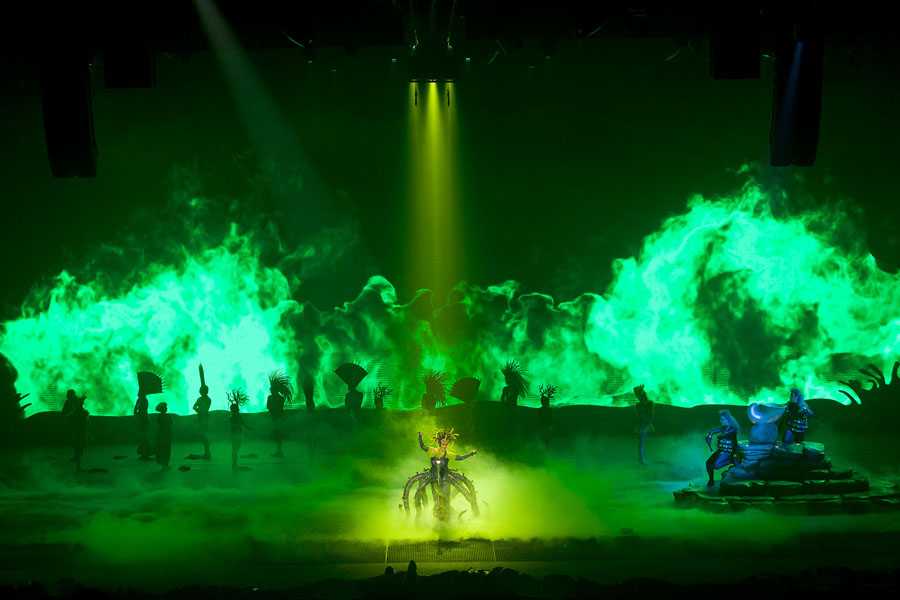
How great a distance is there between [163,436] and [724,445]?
6.42m

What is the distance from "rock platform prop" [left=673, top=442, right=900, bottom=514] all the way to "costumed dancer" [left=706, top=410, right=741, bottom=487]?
0.11m

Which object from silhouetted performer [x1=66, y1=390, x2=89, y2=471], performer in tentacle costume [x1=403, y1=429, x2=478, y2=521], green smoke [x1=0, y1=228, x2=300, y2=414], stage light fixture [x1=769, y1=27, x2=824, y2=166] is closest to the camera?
stage light fixture [x1=769, y1=27, x2=824, y2=166]

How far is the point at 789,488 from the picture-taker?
36.0ft

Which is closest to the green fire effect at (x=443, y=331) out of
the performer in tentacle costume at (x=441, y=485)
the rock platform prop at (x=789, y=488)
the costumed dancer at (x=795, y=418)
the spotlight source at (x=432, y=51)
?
the costumed dancer at (x=795, y=418)

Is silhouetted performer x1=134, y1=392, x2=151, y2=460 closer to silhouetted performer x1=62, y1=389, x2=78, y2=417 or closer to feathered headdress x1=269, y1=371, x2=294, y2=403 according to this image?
silhouetted performer x1=62, y1=389, x2=78, y2=417

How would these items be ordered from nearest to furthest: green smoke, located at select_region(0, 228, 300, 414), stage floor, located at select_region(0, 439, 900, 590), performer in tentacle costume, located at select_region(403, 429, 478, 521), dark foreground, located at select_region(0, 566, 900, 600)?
1. dark foreground, located at select_region(0, 566, 900, 600)
2. stage floor, located at select_region(0, 439, 900, 590)
3. performer in tentacle costume, located at select_region(403, 429, 478, 521)
4. green smoke, located at select_region(0, 228, 300, 414)

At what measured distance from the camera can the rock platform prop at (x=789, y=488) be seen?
35.2 feet

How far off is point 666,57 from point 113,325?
755 cm

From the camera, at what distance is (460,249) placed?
43.6 feet

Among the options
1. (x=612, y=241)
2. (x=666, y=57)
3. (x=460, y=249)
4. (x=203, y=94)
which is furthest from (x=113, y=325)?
(x=666, y=57)

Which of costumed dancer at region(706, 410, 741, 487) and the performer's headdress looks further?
the performer's headdress

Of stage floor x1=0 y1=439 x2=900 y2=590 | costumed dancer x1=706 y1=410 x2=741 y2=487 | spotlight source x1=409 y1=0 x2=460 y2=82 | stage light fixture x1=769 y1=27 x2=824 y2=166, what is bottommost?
stage floor x1=0 y1=439 x2=900 y2=590

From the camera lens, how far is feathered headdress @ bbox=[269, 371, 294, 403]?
1320cm

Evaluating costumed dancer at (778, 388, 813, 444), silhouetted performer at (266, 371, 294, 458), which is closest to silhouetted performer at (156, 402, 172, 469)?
silhouetted performer at (266, 371, 294, 458)
